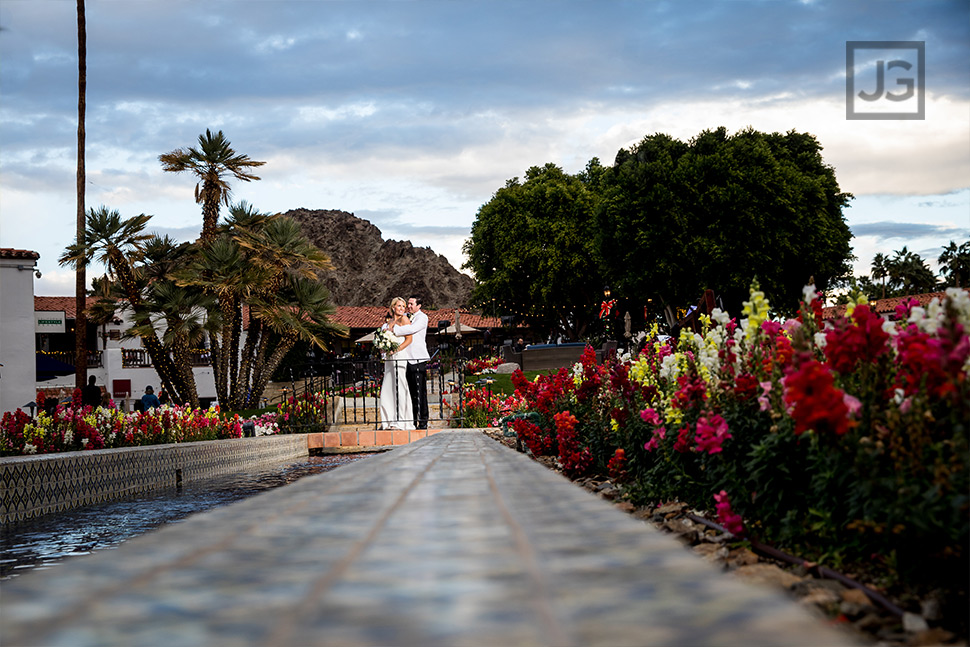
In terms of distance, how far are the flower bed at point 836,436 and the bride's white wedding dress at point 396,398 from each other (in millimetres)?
10406

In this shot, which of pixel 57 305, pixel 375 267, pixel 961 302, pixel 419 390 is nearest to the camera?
pixel 961 302

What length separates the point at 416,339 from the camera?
16.0 m

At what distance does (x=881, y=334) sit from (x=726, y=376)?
1435 millimetres

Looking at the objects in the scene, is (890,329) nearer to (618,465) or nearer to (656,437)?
(656,437)

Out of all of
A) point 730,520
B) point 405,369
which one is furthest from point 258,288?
point 730,520

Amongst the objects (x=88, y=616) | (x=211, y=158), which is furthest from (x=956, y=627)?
(x=211, y=158)

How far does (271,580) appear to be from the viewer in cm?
85

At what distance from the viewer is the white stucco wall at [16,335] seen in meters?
31.2

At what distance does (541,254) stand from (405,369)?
35.0 meters

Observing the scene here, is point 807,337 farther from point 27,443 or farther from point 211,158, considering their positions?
point 211,158

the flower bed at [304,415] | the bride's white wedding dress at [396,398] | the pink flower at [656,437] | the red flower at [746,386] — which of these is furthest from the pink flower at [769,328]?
the flower bed at [304,415]

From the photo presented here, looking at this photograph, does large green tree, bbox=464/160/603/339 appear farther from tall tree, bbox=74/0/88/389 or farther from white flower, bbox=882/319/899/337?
white flower, bbox=882/319/899/337

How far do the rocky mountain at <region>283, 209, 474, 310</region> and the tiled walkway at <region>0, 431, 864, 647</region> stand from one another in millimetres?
149043

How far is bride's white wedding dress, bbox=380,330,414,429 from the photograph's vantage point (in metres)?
15.9
